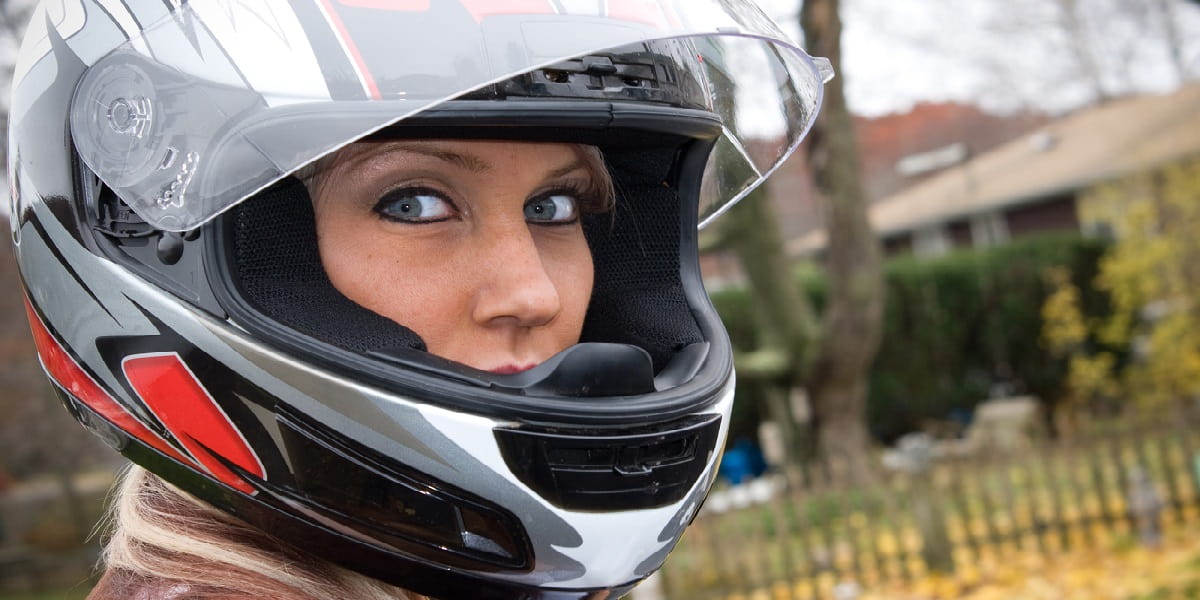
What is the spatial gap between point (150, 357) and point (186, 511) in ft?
0.70

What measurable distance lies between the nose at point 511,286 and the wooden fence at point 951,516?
5078mm

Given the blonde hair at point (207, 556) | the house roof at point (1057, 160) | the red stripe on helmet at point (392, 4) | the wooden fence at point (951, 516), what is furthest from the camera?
the house roof at point (1057, 160)

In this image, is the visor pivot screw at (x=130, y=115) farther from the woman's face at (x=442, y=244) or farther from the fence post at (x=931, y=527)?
the fence post at (x=931, y=527)

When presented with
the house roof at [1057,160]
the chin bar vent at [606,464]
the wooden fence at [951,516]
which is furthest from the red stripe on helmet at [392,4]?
the house roof at [1057,160]

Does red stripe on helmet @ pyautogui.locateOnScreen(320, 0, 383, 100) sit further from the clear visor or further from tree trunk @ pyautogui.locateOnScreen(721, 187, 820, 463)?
tree trunk @ pyautogui.locateOnScreen(721, 187, 820, 463)

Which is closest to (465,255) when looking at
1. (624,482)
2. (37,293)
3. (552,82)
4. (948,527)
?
(552,82)

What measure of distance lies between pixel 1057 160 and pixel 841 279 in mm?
15792

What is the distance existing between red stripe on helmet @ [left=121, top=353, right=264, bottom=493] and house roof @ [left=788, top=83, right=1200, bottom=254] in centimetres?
1646

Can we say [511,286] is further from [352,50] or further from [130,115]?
[130,115]

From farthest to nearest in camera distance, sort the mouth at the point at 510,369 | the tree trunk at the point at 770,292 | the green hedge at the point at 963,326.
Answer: the green hedge at the point at 963,326 → the tree trunk at the point at 770,292 → the mouth at the point at 510,369

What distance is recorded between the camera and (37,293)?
1467mm

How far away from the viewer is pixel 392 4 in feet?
4.22

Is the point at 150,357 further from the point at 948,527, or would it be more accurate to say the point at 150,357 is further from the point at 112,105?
the point at 948,527

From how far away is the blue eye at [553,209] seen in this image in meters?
1.58
